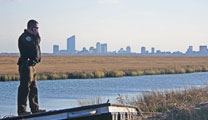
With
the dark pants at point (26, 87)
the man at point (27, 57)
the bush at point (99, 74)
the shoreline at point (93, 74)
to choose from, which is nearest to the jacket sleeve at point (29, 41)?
the man at point (27, 57)

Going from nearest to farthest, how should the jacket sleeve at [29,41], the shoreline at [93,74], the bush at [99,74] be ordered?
the jacket sleeve at [29,41] < the shoreline at [93,74] < the bush at [99,74]

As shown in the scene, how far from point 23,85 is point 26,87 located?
0.08 meters

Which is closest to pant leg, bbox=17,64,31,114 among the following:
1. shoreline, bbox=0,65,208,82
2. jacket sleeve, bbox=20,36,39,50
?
jacket sleeve, bbox=20,36,39,50

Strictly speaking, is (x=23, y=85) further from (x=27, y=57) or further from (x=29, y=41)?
(x=29, y=41)

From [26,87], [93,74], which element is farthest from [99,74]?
[26,87]

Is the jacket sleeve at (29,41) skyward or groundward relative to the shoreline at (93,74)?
skyward

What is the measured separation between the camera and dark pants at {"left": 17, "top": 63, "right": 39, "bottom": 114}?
11055mm

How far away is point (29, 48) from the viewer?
36.2ft

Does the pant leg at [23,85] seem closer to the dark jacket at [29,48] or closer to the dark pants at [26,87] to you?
the dark pants at [26,87]

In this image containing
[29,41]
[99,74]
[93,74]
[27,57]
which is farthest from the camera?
[99,74]

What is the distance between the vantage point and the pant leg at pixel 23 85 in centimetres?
1105

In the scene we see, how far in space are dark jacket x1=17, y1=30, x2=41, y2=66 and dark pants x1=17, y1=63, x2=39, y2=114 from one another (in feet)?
0.44

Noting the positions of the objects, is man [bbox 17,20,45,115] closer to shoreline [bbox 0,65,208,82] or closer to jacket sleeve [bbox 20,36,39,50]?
jacket sleeve [bbox 20,36,39,50]

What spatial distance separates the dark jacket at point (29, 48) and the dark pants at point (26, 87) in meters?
0.13
